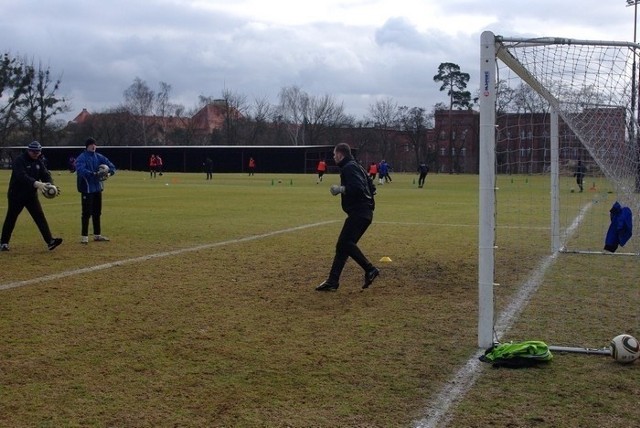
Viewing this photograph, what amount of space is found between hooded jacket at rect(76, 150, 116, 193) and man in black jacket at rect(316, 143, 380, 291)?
584 cm

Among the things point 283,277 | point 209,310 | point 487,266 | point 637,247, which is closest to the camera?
point 487,266

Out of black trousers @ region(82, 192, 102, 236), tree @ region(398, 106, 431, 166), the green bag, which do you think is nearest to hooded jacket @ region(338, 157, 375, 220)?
the green bag

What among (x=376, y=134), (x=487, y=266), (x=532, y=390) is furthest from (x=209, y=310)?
(x=376, y=134)

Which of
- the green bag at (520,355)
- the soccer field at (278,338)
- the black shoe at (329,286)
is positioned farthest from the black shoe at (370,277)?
the green bag at (520,355)

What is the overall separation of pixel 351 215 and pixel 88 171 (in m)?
6.23

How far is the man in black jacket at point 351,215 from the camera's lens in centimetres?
905

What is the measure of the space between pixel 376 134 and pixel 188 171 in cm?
3593

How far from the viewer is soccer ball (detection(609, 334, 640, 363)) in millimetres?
5879

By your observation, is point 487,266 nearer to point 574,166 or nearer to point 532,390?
point 532,390

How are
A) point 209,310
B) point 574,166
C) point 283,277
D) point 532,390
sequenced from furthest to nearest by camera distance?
1. point 574,166
2. point 283,277
3. point 209,310
4. point 532,390

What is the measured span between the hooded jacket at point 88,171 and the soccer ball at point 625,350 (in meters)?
9.84

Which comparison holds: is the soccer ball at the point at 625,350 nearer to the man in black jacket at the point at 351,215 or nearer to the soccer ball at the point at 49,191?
the man in black jacket at the point at 351,215

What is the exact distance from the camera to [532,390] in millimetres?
5262

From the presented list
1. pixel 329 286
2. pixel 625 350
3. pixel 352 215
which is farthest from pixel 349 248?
pixel 625 350
